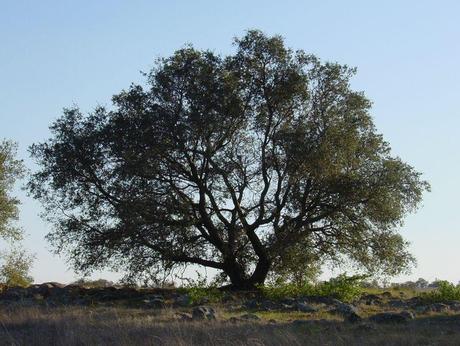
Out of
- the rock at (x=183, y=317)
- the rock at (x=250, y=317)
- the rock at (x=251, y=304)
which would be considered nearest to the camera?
the rock at (x=183, y=317)

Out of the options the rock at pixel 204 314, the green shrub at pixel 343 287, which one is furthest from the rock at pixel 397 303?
the rock at pixel 204 314

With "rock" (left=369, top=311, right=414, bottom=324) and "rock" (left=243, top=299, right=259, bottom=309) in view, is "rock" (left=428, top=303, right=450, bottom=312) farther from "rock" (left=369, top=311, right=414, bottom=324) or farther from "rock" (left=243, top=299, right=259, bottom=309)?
"rock" (left=243, top=299, right=259, bottom=309)

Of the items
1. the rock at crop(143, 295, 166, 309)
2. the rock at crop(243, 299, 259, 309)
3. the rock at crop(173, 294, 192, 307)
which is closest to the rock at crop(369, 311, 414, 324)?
the rock at crop(243, 299, 259, 309)

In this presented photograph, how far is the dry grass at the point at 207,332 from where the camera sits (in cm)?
1647

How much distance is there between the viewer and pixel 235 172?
3316 cm

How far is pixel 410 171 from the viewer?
3353 cm

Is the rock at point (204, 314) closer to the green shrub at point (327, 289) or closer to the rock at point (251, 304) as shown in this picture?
Result: the rock at point (251, 304)

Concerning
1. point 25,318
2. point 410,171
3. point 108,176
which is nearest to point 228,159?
point 108,176

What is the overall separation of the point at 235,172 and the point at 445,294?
10.6 metres

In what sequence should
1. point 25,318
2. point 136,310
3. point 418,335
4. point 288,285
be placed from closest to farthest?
point 418,335 → point 25,318 → point 136,310 → point 288,285

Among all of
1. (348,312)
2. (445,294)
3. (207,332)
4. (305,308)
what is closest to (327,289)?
(445,294)

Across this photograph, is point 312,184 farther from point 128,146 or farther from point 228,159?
point 128,146

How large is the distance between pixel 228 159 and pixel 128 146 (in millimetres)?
4542

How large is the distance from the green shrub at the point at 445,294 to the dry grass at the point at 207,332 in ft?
22.8
